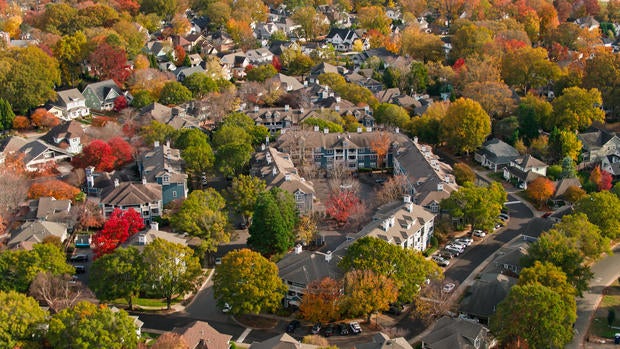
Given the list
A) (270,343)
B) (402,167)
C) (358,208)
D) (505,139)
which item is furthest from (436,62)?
(270,343)

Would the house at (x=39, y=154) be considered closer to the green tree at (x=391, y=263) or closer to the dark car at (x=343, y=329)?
the green tree at (x=391, y=263)

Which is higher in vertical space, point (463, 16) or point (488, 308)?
point (488, 308)

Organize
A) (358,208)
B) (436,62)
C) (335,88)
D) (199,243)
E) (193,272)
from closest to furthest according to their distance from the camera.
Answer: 1. (193,272)
2. (199,243)
3. (358,208)
4. (335,88)
5. (436,62)

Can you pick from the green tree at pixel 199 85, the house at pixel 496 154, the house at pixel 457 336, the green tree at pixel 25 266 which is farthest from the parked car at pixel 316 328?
the green tree at pixel 199 85

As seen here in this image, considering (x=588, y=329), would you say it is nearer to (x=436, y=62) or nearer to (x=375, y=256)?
(x=375, y=256)

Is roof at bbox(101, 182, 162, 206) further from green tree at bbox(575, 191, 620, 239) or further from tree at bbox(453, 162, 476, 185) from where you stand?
green tree at bbox(575, 191, 620, 239)

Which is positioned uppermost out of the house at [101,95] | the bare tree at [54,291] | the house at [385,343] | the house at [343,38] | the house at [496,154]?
the house at [385,343]

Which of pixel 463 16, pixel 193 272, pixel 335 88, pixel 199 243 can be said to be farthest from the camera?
pixel 463 16
